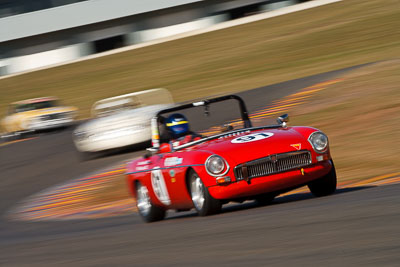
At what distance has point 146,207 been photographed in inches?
349

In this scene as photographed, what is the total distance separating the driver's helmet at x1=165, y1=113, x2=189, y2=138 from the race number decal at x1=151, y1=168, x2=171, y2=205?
52cm

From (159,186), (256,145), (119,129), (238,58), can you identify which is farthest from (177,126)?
(238,58)

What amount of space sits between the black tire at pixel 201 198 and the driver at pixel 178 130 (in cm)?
93

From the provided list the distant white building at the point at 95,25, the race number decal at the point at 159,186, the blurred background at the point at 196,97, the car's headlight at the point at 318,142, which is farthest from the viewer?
the distant white building at the point at 95,25

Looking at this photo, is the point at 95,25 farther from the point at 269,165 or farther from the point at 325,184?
the point at 269,165

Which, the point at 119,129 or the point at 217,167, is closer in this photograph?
the point at 217,167

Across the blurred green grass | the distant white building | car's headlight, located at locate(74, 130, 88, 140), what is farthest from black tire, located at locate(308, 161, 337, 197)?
the distant white building

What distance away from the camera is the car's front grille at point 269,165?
23.9 feet

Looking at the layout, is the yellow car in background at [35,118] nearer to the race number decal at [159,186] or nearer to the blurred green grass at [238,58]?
the blurred green grass at [238,58]

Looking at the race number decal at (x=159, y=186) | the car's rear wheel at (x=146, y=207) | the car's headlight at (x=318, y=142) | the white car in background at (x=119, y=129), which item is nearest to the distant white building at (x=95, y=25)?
the white car in background at (x=119, y=129)

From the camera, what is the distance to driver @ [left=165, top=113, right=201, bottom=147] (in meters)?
8.55

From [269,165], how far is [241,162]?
0.88 feet

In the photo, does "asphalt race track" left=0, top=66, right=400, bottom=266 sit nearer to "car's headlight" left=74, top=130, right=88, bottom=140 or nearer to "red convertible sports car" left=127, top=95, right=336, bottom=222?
"red convertible sports car" left=127, top=95, right=336, bottom=222

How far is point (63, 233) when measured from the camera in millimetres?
8711
